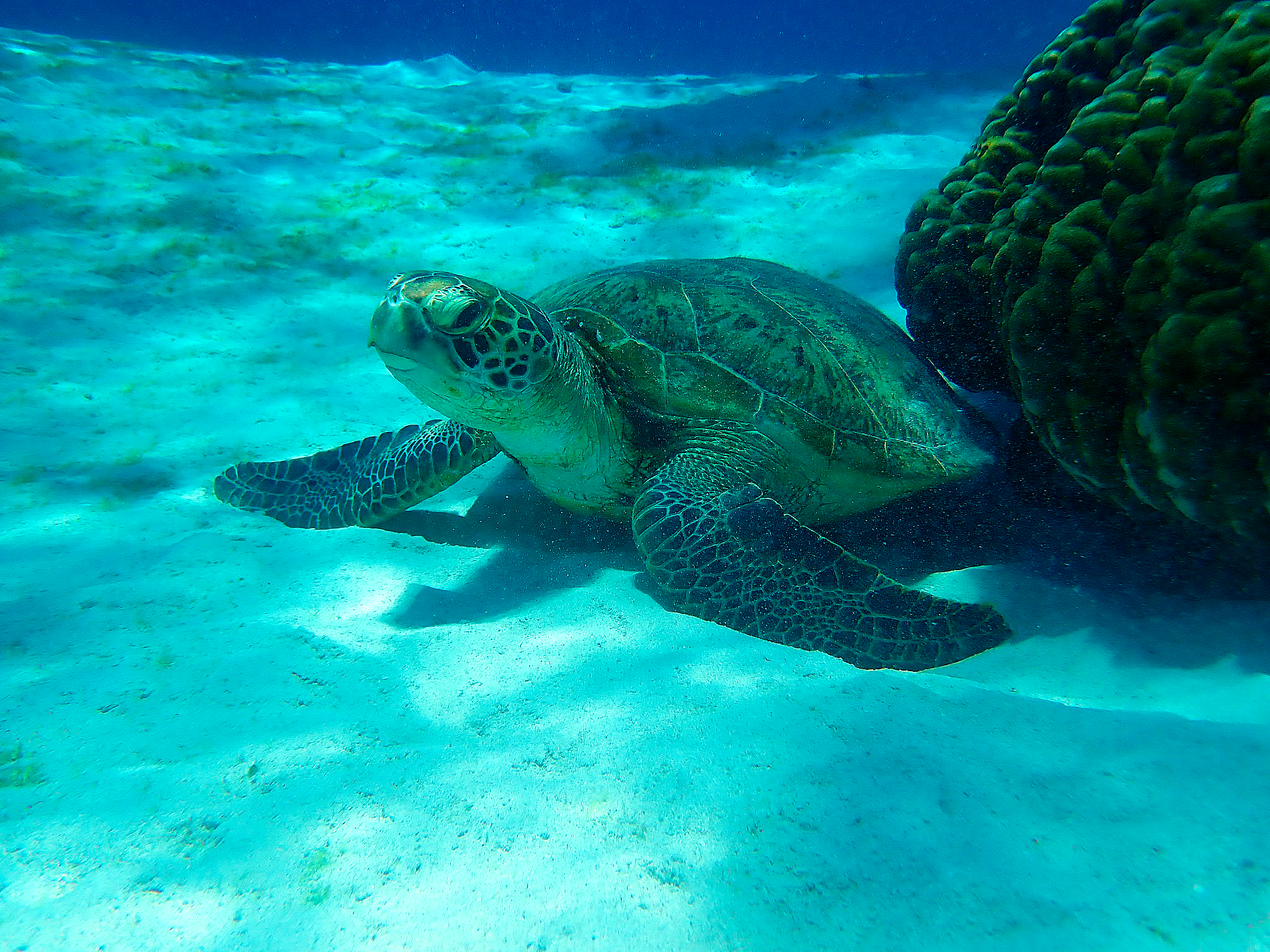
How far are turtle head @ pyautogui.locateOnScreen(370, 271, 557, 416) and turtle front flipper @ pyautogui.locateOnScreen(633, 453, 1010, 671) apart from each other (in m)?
0.87

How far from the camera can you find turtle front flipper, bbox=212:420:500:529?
10.2 ft

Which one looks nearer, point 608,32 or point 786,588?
point 786,588

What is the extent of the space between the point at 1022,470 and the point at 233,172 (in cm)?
791

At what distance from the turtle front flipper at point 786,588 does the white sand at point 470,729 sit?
154 millimetres

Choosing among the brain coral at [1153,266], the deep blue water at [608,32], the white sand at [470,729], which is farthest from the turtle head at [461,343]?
the deep blue water at [608,32]

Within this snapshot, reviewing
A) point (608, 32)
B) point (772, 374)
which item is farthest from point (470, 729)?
point (608, 32)

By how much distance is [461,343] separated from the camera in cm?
234

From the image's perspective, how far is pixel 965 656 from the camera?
2264 mm

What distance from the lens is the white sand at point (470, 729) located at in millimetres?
1102

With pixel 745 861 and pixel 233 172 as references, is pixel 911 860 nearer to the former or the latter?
pixel 745 861

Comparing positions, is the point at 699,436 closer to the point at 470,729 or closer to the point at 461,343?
the point at 461,343

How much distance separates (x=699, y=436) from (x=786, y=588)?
3.27 feet

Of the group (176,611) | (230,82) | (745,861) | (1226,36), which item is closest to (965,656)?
(745,861)

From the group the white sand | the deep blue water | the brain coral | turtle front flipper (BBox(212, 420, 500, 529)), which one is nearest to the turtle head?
turtle front flipper (BBox(212, 420, 500, 529))
